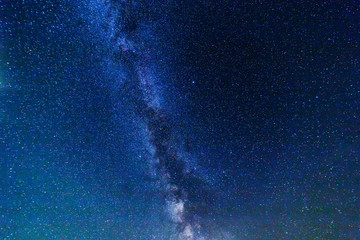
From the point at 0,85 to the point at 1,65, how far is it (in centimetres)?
21

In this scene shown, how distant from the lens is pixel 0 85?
85.0 inches

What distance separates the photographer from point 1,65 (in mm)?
2074
